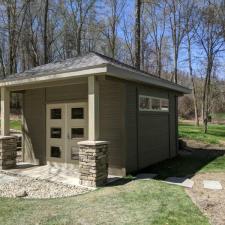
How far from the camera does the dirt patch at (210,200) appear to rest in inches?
174

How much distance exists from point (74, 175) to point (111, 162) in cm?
97

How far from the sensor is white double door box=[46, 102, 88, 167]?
25.3ft

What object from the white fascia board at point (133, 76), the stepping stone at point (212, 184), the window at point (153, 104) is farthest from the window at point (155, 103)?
the stepping stone at point (212, 184)

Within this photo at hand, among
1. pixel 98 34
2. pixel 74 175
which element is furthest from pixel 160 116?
pixel 98 34

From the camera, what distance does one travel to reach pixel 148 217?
4203mm

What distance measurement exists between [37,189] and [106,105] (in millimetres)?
2626

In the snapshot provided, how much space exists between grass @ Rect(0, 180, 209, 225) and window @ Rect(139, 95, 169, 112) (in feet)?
9.64

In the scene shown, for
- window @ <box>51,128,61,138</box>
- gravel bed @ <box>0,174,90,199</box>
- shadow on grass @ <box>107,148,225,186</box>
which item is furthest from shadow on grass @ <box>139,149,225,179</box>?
window @ <box>51,128,61,138</box>

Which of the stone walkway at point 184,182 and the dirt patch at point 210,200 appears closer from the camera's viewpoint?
the dirt patch at point 210,200

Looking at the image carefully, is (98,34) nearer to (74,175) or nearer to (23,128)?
(23,128)

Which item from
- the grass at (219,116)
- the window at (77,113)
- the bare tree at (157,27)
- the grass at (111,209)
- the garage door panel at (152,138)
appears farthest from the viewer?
the grass at (219,116)

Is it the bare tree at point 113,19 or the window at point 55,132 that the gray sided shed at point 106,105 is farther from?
the bare tree at point 113,19

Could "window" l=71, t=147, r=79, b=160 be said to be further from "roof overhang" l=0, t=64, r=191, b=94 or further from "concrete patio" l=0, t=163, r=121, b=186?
"roof overhang" l=0, t=64, r=191, b=94

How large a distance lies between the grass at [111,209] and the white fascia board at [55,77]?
240 centimetres
